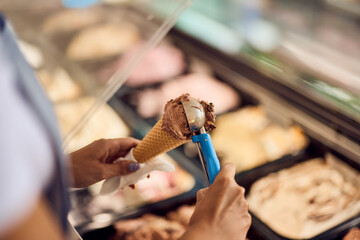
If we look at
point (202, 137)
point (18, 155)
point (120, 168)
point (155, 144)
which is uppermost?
point (18, 155)

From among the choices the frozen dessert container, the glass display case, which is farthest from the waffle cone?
the glass display case

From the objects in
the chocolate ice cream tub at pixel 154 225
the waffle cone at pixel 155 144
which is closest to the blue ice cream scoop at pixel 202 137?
the waffle cone at pixel 155 144

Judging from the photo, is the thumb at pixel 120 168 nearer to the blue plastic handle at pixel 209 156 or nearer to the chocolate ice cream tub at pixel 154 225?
the blue plastic handle at pixel 209 156

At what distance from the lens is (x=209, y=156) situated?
46.0 inches

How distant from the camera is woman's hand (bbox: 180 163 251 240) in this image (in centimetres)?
100

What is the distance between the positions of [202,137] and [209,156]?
0.20 ft

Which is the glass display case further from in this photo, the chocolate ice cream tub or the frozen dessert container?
the chocolate ice cream tub

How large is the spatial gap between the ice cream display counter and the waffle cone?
0.85 ft

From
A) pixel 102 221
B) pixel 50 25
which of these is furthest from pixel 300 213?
pixel 50 25

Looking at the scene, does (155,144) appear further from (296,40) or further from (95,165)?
(296,40)

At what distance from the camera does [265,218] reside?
6.74 feet

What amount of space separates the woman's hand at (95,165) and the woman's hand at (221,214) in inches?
17.8

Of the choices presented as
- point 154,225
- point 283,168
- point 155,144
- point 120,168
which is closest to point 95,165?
point 120,168

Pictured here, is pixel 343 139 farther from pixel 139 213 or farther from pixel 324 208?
pixel 139 213
